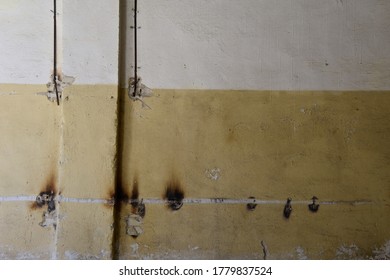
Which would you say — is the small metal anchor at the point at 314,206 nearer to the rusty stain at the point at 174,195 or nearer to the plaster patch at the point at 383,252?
the plaster patch at the point at 383,252

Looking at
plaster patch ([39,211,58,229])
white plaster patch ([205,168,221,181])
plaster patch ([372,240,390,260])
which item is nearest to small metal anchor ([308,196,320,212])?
plaster patch ([372,240,390,260])

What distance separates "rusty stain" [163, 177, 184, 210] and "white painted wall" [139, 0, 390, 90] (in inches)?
24.8

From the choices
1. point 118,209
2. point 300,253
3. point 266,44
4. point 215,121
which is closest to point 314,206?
point 300,253

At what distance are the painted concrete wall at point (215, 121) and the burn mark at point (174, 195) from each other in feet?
0.09

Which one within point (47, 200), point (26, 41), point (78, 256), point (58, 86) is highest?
point (26, 41)

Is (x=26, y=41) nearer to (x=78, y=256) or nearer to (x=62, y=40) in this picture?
(x=62, y=40)

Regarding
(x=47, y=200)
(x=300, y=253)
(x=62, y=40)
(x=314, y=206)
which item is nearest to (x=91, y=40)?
(x=62, y=40)

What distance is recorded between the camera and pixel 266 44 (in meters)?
2.54

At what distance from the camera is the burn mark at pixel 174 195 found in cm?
251

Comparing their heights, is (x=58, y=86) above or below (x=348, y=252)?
above

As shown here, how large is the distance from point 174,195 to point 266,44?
1117 millimetres

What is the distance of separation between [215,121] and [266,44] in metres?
0.59

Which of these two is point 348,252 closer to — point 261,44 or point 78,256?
point 261,44

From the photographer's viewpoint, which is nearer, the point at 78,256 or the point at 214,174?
the point at 78,256
